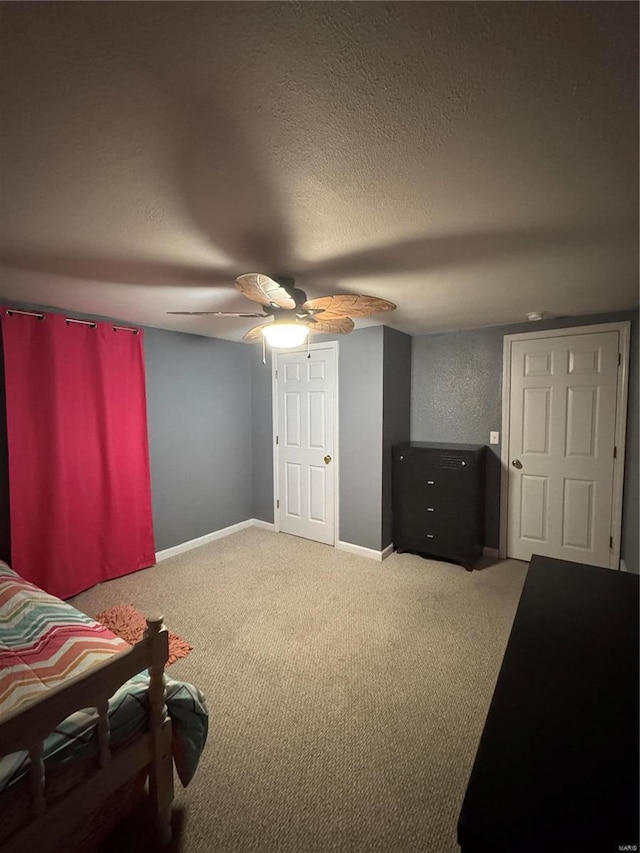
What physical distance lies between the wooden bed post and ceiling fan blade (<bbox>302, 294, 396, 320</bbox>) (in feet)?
5.14

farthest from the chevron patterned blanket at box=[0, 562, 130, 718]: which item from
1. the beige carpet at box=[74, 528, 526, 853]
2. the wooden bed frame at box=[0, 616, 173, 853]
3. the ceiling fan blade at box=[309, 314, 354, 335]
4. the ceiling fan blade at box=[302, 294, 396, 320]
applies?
the ceiling fan blade at box=[309, 314, 354, 335]

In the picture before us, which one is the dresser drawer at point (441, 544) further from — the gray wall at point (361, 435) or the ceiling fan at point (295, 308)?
the ceiling fan at point (295, 308)

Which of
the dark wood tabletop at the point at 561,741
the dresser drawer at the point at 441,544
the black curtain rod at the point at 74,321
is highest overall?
the black curtain rod at the point at 74,321

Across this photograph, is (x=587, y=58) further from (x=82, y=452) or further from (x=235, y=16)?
(x=82, y=452)

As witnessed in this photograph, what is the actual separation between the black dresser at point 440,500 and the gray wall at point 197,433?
1857 millimetres

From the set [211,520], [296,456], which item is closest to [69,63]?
[296,456]

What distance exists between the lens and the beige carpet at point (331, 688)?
1.29 metres

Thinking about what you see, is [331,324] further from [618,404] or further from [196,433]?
[618,404]

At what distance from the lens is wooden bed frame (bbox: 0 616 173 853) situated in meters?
0.94

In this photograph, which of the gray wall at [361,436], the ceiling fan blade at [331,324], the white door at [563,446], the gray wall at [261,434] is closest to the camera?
the ceiling fan blade at [331,324]

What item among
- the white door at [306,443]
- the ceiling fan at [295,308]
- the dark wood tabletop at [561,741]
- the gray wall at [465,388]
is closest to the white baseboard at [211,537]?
the white door at [306,443]

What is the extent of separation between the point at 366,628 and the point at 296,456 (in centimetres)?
198

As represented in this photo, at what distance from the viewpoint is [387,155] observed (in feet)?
3.52

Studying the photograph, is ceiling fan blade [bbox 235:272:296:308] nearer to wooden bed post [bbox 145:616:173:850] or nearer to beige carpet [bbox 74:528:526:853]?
wooden bed post [bbox 145:616:173:850]
